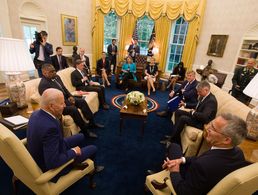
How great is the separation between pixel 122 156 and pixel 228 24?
581cm

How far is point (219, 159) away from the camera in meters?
1.13

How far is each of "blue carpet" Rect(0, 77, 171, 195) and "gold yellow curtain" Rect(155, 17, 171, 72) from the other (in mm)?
4136

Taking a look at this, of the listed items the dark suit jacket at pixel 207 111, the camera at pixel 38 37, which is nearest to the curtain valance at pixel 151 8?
the camera at pixel 38 37

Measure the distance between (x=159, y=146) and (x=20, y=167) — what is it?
6.65 ft

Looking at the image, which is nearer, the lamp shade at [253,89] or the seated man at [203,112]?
the lamp shade at [253,89]

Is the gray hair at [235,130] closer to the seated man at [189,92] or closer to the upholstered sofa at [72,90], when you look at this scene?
the seated man at [189,92]

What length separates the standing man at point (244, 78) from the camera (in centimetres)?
354

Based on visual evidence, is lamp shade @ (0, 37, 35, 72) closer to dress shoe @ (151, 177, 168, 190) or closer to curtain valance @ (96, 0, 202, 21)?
dress shoe @ (151, 177, 168, 190)

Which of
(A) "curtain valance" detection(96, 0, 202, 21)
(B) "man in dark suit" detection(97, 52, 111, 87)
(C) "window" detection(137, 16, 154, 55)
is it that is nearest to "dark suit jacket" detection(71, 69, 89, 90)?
(B) "man in dark suit" detection(97, 52, 111, 87)

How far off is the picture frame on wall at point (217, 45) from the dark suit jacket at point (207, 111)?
4250mm

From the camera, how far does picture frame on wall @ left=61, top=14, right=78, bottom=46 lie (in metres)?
5.95

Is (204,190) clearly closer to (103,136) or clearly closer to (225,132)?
(225,132)

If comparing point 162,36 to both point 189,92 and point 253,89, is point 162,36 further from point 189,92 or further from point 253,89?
point 253,89

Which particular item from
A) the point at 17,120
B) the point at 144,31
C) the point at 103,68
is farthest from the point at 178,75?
the point at 17,120
